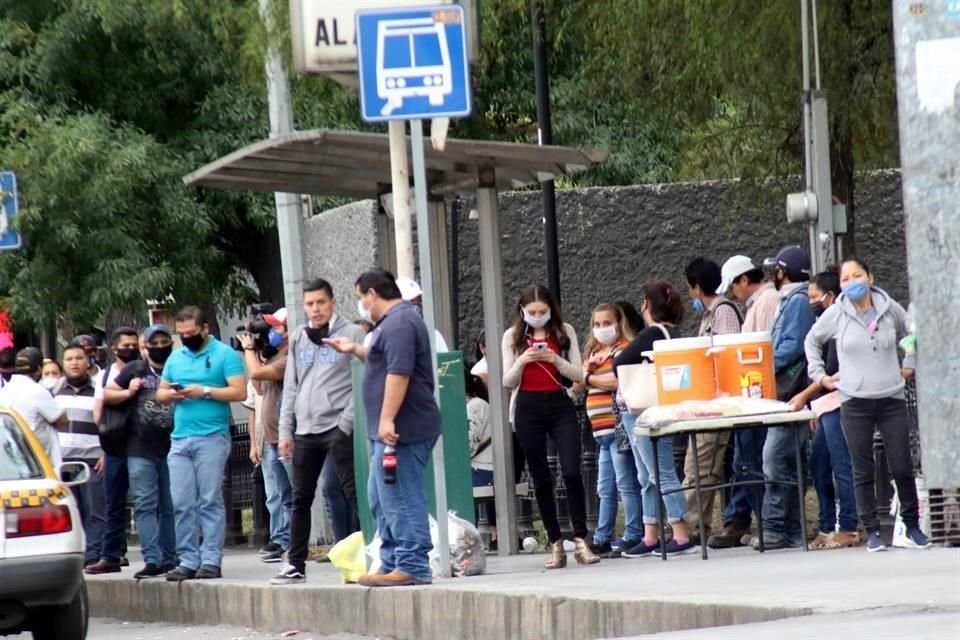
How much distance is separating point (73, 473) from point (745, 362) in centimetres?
391

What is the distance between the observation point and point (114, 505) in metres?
15.4

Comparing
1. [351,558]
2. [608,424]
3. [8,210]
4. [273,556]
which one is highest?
[8,210]

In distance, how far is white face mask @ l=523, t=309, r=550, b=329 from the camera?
1338 centimetres

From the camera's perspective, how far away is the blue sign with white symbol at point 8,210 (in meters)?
19.7

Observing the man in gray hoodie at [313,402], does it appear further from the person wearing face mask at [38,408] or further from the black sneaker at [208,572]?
the person wearing face mask at [38,408]

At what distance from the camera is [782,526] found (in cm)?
1338

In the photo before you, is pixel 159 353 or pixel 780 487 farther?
pixel 159 353

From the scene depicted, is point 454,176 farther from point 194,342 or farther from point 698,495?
point 698,495

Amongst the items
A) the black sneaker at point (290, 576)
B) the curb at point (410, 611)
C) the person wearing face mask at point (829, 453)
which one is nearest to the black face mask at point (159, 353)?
the curb at point (410, 611)

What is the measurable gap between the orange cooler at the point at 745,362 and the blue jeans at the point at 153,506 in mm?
4068

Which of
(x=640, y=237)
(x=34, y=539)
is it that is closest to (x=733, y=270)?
(x=34, y=539)

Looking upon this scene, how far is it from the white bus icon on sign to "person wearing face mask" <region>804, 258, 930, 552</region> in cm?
276

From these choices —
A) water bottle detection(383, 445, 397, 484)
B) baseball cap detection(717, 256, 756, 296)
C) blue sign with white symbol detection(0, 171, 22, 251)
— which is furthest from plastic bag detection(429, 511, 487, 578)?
blue sign with white symbol detection(0, 171, 22, 251)

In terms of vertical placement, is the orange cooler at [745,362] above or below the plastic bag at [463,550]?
above
